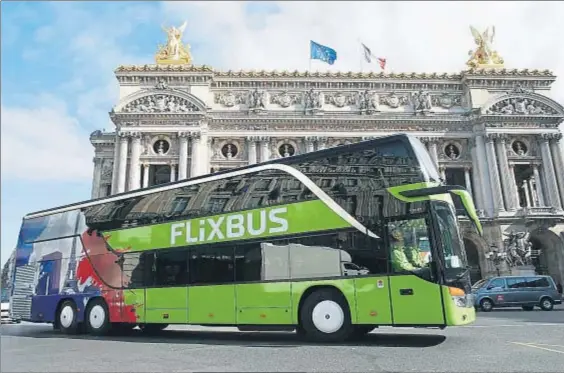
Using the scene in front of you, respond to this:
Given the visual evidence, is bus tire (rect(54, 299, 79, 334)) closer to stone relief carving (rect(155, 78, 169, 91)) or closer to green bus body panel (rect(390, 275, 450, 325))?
green bus body panel (rect(390, 275, 450, 325))

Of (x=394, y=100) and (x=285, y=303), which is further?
(x=394, y=100)

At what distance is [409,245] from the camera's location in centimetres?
912

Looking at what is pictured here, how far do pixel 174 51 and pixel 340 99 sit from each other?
1556 centimetres

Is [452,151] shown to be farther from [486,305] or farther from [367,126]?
[486,305]

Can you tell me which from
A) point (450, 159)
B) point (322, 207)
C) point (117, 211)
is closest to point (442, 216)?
point (322, 207)

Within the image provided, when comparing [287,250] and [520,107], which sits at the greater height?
[520,107]

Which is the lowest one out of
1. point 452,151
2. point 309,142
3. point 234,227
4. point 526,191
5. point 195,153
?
point 234,227

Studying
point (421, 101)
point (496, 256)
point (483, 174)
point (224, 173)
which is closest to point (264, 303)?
point (224, 173)

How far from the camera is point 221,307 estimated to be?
35.3ft

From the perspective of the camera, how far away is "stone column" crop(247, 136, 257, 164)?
37.6 m

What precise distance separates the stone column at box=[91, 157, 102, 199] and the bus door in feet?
120

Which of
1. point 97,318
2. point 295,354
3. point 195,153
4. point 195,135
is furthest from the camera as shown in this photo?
point 195,135

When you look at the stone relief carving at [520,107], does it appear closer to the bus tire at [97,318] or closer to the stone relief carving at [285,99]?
the stone relief carving at [285,99]

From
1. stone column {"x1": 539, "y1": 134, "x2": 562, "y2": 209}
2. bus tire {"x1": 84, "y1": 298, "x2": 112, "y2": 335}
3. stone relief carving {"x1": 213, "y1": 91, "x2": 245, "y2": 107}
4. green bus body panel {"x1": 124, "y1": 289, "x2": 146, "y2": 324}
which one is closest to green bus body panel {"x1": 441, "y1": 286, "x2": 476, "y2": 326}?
green bus body panel {"x1": 124, "y1": 289, "x2": 146, "y2": 324}
